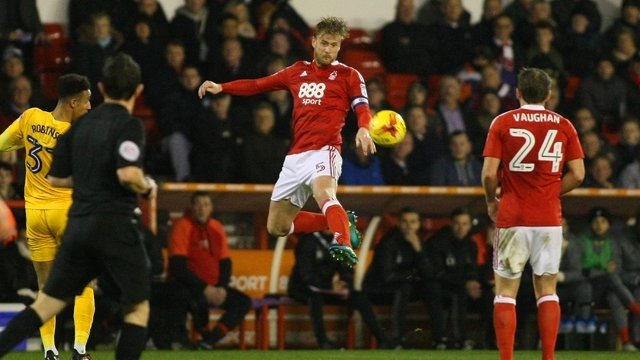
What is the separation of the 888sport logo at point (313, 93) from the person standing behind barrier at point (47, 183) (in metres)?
1.80

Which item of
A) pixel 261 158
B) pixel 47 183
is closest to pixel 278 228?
pixel 47 183

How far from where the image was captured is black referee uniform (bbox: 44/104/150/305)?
7.35m

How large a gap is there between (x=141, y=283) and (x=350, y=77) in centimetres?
364

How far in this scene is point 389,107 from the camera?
646 inches

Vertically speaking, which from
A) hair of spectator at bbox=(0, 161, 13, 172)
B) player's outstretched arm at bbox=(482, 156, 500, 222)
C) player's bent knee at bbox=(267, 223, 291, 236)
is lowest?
player's bent knee at bbox=(267, 223, 291, 236)

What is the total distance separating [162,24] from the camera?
1661 centimetres

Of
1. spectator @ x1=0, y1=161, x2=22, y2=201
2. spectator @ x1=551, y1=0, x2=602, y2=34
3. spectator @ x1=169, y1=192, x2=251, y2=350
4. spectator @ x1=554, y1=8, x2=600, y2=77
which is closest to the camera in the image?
spectator @ x1=0, y1=161, x2=22, y2=201

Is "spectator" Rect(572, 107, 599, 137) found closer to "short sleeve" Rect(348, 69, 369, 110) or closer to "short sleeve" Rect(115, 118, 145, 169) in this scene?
"short sleeve" Rect(348, 69, 369, 110)

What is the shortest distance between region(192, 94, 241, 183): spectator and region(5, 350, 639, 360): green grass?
7.77 ft

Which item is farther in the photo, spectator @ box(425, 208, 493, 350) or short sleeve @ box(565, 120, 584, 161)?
spectator @ box(425, 208, 493, 350)

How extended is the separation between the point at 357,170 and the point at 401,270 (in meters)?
1.42

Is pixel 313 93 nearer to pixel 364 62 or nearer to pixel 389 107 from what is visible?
pixel 389 107

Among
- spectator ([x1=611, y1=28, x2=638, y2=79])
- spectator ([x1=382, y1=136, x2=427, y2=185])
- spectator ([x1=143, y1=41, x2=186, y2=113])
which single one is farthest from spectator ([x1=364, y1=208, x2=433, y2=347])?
spectator ([x1=611, y1=28, x2=638, y2=79])

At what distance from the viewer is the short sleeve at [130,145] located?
23.8 feet
